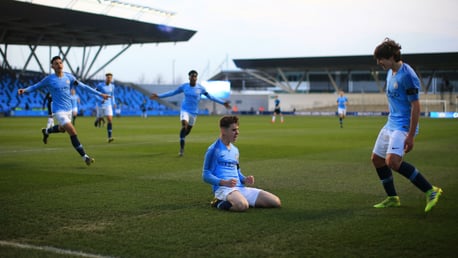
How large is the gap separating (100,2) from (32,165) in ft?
164

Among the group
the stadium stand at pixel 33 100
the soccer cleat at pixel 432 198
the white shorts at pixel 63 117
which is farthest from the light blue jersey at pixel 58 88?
the stadium stand at pixel 33 100

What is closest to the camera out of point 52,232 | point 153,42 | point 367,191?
point 52,232

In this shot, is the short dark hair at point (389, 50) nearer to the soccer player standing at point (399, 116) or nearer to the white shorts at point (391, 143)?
the soccer player standing at point (399, 116)

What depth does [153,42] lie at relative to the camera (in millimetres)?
69625

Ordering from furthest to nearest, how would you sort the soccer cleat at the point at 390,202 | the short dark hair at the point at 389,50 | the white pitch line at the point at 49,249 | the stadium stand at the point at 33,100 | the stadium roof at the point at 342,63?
1. the stadium roof at the point at 342,63
2. the stadium stand at the point at 33,100
3. the soccer cleat at the point at 390,202
4. the short dark hair at the point at 389,50
5. the white pitch line at the point at 49,249

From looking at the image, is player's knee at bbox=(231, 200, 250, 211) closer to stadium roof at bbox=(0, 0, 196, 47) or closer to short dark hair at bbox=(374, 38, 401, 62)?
short dark hair at bbox=(374, 38, 401, 62)

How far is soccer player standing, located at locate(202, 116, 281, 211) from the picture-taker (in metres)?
7.27

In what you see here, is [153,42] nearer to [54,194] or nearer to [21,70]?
[21,70]

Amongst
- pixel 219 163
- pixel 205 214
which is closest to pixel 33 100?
pixel 219 163

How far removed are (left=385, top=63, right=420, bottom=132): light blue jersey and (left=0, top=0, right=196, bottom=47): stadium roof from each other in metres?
47.2

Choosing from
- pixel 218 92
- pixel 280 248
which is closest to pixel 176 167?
pixel 280 248

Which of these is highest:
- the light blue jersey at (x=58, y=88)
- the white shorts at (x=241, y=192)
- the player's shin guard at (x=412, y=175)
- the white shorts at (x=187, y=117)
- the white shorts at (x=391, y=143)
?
the light blue jersey at (x=58, y=88)

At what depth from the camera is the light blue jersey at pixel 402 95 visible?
23.2ft

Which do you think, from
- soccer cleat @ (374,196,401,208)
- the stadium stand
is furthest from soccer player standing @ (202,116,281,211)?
the stadium stand
